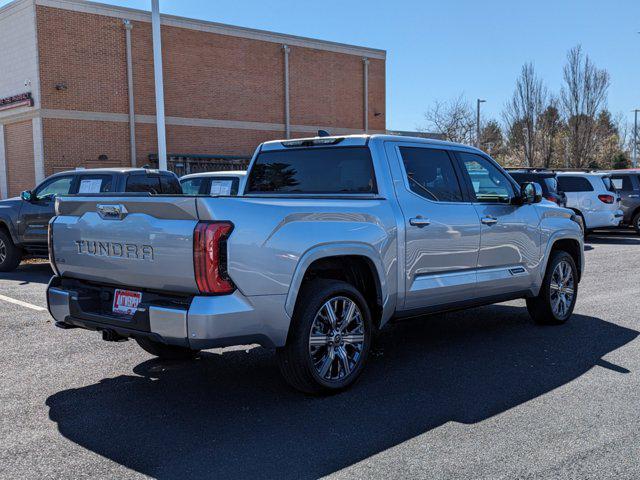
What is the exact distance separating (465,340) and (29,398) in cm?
410

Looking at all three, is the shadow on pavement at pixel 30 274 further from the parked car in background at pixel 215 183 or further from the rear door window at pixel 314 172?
the rear door window at pixel 314 172

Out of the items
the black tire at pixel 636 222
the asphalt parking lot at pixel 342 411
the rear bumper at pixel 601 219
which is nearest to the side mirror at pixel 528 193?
the asphalt parking lot at pixel 342 411

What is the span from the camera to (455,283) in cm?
622

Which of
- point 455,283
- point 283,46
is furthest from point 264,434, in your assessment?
point 283,46

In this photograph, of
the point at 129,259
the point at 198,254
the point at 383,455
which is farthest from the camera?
the point at 129,259

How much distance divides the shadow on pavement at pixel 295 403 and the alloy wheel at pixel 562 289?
539mm

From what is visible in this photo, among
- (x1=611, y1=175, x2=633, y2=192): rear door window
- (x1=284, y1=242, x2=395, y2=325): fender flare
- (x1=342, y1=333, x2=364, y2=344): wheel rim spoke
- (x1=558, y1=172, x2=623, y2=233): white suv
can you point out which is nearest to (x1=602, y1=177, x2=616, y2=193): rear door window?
(x1=558, y1=172, x2=623, y2=233): white suv

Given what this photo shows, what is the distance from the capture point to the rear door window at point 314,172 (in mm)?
5992

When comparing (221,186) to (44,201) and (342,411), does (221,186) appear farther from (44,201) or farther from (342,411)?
(342,411)

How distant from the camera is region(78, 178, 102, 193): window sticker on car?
12.1m

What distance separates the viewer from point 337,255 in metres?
5.16

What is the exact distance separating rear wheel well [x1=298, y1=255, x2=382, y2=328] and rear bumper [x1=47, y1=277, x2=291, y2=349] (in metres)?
0.65

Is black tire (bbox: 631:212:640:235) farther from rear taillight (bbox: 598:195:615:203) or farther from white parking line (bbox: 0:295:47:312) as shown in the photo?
white parking line (bbox: 0:295:47:312)

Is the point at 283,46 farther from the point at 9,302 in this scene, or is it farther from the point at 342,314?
the point at 342,314
